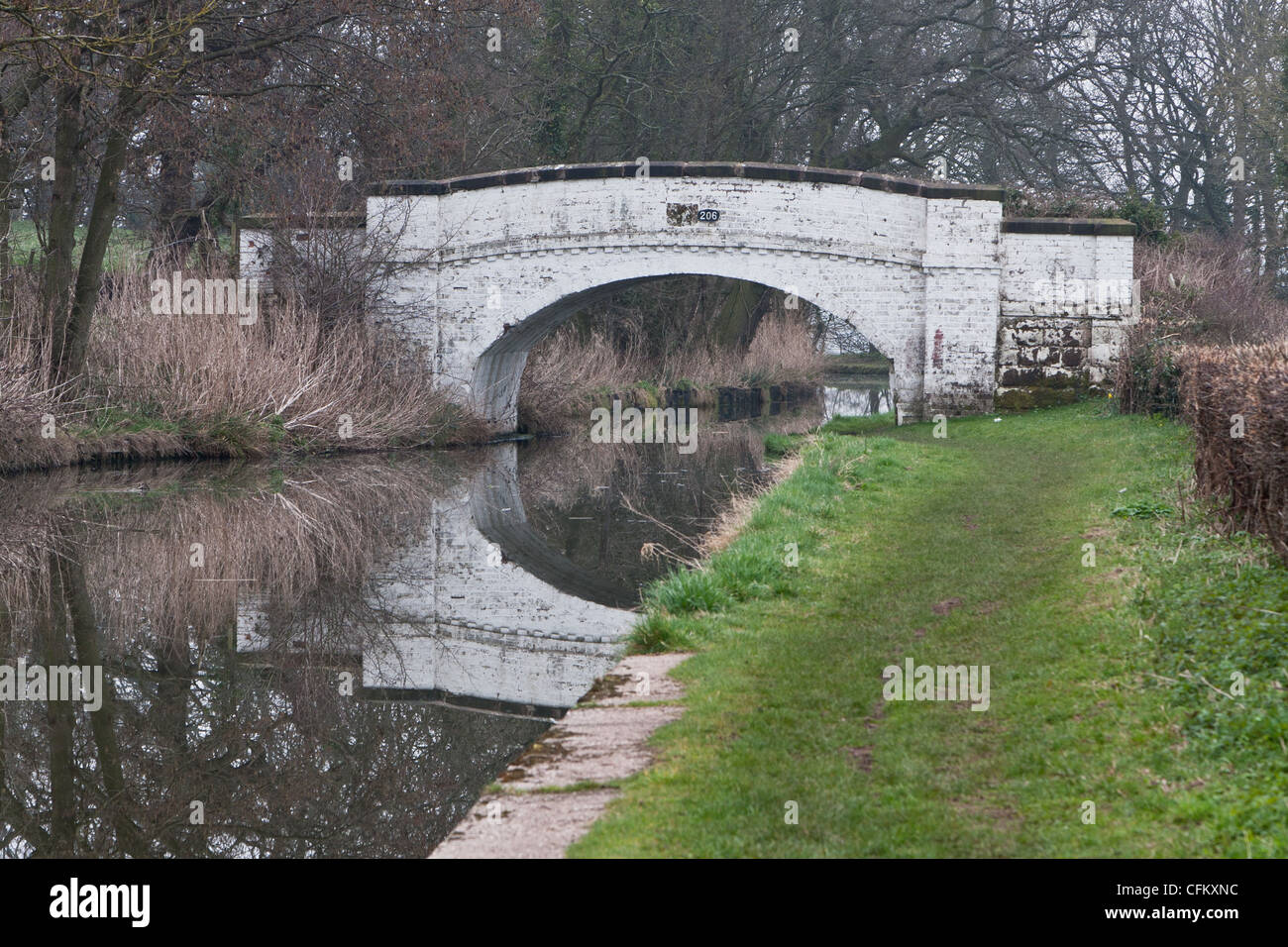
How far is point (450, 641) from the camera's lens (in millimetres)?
8523

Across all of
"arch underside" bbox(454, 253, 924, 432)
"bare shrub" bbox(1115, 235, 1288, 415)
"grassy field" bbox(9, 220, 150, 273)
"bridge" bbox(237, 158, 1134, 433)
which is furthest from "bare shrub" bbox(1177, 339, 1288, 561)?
"grassy field" bbox(9, 220, 150, 273)

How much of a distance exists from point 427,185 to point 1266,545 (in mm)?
16284

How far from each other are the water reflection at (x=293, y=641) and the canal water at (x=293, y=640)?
0.02 meters

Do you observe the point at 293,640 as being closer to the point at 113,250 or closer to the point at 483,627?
the point at 483,627

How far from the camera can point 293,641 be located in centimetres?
819

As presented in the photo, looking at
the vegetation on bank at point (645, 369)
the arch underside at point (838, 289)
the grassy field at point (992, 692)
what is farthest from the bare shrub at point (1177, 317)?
the vegetation on bank at point (645, 369)

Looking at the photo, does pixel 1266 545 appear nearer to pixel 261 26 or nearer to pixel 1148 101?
pixel 261 26

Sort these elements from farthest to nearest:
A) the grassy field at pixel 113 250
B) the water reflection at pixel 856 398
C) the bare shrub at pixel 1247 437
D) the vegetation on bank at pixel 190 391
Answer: the water reflection at pixel 856 398 < the grassy field at pixel 113 250 < the vegetation on bank at pixel 190 391 < the bare shrub at pixel 1247 437

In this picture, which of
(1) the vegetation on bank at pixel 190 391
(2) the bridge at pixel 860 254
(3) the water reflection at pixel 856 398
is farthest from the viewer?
(3) the water reflection at pixel 856 398

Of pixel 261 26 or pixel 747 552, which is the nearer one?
pixel 747 552

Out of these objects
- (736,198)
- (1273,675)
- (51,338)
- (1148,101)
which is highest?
(1148,101)

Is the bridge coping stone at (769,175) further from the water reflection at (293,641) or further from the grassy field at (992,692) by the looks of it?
the grassy field at (992,692)

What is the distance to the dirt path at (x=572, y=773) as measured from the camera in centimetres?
417
